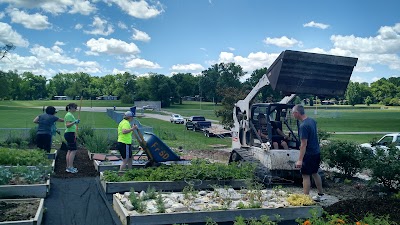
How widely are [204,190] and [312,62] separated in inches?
167

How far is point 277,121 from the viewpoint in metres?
12.0

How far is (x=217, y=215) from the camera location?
23.2ft

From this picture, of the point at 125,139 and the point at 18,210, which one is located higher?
the point at 125,139

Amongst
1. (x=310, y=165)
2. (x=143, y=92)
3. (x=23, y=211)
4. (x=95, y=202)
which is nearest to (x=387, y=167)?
(x=310, y=165)

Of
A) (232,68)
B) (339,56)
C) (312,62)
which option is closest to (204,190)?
(312,62)

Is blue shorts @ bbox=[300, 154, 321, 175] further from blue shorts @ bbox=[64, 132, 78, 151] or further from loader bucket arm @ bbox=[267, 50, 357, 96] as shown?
blue shorts @ bbox=[64, 132, 78, 151]

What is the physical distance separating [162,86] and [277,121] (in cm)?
7260

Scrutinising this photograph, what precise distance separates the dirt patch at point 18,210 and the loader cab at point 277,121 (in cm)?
621

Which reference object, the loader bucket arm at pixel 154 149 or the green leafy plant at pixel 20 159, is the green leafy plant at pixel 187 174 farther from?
the green leafy plant at pixel 20 159

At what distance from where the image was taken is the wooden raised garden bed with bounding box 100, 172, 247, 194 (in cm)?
887

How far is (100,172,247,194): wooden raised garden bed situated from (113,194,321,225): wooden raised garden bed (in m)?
1.14

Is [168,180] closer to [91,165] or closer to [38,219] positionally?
[38,219]

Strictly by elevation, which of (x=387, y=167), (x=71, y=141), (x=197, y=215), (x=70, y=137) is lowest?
(x=197, y=215)

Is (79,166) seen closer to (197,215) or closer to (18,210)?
(18,210)
